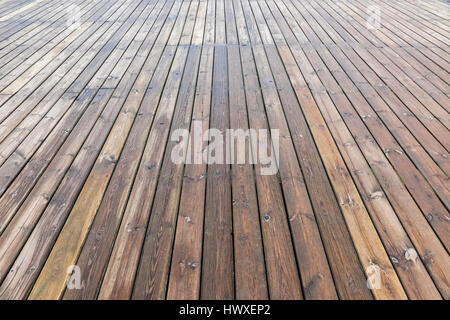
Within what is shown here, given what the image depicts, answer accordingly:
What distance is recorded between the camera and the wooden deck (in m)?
1.13

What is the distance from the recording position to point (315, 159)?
5.38 ft

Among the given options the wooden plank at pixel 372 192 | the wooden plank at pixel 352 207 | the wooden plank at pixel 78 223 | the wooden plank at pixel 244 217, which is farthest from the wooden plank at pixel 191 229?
the wooden plank at pixel 372 192

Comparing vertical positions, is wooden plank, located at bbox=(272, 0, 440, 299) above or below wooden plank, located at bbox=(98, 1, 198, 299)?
above

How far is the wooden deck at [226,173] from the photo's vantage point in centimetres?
113

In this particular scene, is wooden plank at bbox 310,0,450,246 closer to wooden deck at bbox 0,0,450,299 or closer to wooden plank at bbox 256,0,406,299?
wooden deck at bbox 0,0,450,299

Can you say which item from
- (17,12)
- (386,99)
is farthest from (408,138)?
(17,12)

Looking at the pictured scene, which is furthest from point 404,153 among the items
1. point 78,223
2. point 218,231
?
point 78,223

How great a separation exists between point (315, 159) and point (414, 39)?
2.42 meters

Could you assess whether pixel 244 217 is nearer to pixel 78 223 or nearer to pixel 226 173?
pixel 226 173

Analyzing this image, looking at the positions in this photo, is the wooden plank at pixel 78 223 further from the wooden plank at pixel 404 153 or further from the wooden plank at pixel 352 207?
the wooden plank at pixel 404 153

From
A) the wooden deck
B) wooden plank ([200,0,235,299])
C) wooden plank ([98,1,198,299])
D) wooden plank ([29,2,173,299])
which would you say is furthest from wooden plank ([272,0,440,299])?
wooden plank ([29,2,173,299])

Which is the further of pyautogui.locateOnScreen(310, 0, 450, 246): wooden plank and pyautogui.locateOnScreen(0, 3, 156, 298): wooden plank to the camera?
pyautogui.locateOnScreen(310, 0, 450, 246): wooden plank

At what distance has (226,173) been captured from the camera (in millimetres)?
1562

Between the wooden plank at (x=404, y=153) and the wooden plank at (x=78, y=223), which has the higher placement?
the wooden plank at (x=404, y=153)
